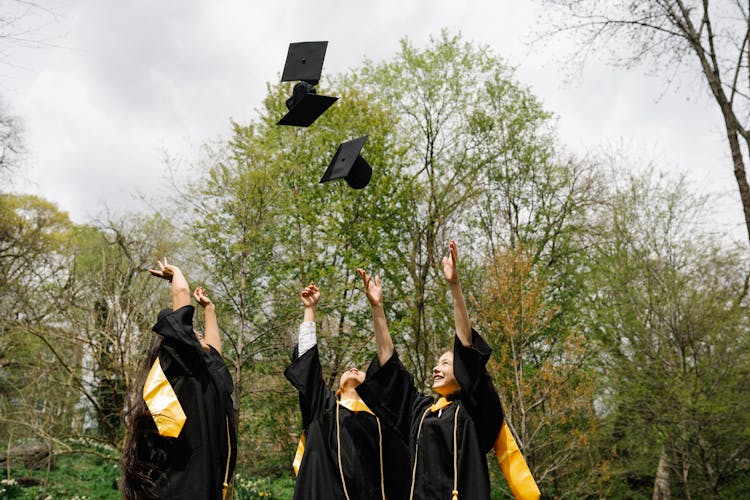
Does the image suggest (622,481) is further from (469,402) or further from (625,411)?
(469,402)

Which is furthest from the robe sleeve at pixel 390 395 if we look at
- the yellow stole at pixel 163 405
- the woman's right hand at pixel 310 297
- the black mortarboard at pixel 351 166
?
→ the black mortarboard at pixel 351 166

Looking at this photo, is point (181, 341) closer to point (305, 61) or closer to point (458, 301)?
point (458, 301)

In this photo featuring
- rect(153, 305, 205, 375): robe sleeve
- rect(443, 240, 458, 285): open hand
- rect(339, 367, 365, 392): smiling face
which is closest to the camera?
rect(153, 305, 205, 375): robe sleeve

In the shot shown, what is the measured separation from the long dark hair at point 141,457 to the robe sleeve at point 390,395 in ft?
4.24

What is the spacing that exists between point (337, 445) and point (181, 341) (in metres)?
1.24

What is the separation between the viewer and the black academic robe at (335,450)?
3.61 meters

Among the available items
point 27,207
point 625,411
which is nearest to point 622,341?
point 625,411

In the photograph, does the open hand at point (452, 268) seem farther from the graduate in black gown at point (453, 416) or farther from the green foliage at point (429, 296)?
the green foliage at point (429, 296)

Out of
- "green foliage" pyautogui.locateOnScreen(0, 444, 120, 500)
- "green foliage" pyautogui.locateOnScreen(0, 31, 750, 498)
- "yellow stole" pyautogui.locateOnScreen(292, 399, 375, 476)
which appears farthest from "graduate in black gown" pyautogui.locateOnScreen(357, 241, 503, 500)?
"green foliage" pyautogui.locateOnScreen(0, 444, 120, 500)

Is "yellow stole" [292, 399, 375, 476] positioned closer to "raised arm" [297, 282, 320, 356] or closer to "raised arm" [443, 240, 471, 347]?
"raised arm" [297, 282, 320, 356]

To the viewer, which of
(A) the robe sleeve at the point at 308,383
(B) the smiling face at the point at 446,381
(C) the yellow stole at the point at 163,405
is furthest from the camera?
(A) the robe sleeve at the point at 308,383

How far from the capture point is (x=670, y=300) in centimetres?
1139

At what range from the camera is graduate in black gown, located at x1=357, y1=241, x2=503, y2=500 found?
3.26 meters

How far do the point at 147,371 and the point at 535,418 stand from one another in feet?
29.3
